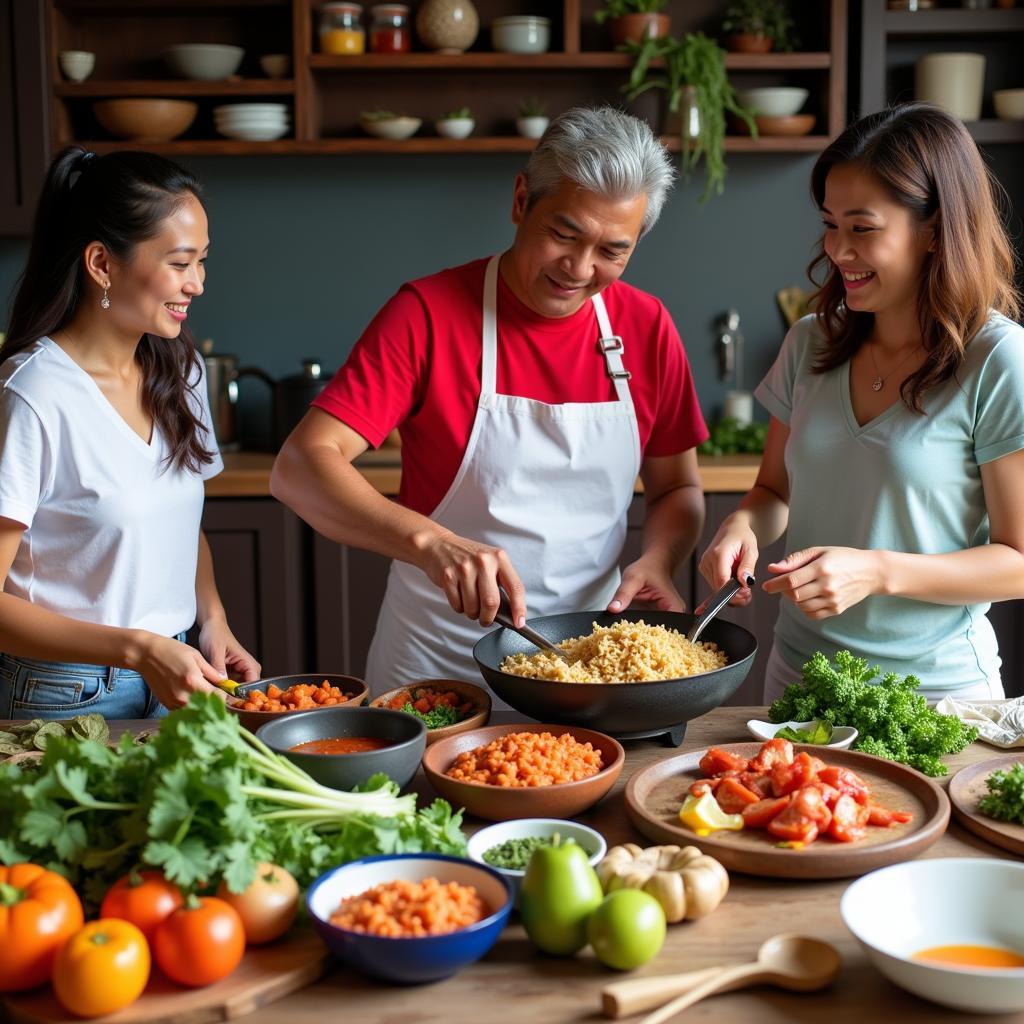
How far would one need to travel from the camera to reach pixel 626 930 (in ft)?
3.84

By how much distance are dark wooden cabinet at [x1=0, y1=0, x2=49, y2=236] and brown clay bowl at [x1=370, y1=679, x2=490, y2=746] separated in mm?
2837

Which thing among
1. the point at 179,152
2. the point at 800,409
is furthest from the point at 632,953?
the point at 179,152

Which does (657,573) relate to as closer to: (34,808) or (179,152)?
(34,808)

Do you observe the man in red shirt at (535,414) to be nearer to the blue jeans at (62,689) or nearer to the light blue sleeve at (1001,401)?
the blue jeans at (62,689)

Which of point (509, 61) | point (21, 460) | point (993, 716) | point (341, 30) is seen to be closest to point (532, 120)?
point (509, 61)

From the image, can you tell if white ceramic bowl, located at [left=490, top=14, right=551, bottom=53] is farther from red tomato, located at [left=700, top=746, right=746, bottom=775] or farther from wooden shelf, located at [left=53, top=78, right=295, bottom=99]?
red tomato, located at [left=700, top=746, right=746, bottom=775]

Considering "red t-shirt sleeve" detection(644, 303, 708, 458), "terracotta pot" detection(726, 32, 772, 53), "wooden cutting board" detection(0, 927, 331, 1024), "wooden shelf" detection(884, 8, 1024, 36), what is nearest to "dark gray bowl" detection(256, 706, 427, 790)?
"wooden cutting board" detection(0, 927, 331, 1024)

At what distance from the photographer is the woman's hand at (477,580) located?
186 cm

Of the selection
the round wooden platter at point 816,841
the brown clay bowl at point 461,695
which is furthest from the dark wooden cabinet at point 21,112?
the round wooden platter at point 816,841

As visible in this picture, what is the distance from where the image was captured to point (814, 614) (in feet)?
6.05

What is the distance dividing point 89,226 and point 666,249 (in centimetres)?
264

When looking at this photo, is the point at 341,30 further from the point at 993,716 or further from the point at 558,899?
the point at 558,899

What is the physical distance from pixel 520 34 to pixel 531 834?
3219 mm

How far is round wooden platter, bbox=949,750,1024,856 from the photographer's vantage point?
1465 millimetres
